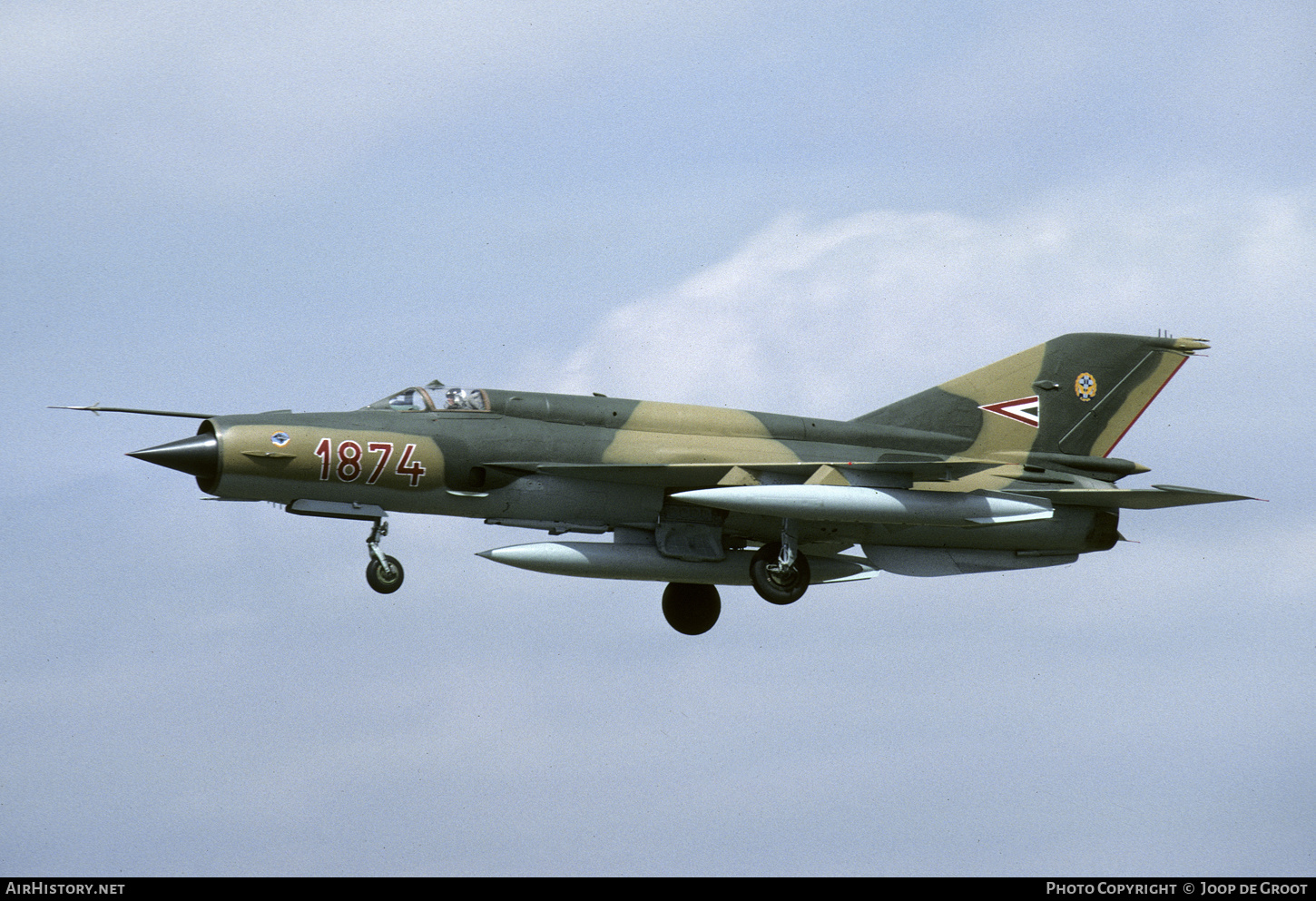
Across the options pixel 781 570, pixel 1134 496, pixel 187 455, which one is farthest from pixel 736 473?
pixel 187 455

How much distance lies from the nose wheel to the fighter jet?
0.07 ft

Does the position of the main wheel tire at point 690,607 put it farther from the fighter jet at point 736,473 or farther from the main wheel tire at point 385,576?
the main wheel tire at point 385,576

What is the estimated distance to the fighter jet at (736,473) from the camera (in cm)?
2039

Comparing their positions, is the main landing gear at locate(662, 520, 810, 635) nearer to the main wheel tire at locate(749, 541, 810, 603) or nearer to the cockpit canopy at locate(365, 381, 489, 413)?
the main wheel tire at locate(749, 541, 810, 603)

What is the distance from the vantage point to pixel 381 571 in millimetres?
20484

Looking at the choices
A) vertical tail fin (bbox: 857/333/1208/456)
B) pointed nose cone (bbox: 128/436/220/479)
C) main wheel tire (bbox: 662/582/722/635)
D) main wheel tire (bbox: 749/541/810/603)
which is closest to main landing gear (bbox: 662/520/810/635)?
main wheel tire (bbox: 749/541/810/603)

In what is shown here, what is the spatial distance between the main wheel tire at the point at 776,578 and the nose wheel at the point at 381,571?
4693 millimetres

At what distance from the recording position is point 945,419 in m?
23.8

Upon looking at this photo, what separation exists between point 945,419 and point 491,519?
6798 millimetres

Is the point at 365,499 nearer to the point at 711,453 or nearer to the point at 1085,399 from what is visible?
the point at 711,453

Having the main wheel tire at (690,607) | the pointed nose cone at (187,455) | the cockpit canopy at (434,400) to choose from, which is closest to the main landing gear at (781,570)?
→ the main wheel tire at (690,607)

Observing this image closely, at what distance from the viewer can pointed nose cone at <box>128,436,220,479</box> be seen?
19625 millimetres

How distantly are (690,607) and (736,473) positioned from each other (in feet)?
11.6
